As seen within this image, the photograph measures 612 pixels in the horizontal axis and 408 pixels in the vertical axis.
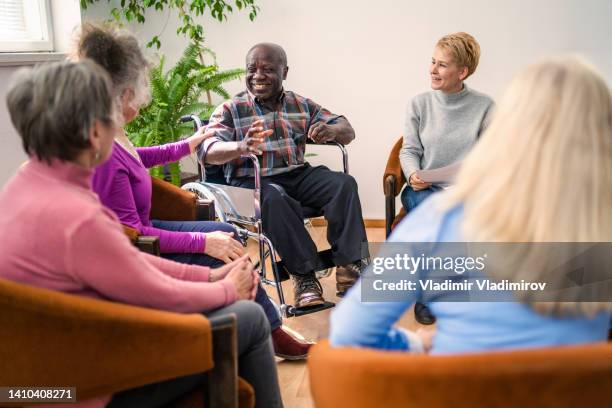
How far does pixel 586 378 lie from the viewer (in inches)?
34.6

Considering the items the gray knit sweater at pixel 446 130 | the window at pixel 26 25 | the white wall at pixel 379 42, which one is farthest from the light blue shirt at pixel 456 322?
the white wall at pixel 379 42

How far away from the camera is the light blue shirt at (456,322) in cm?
102

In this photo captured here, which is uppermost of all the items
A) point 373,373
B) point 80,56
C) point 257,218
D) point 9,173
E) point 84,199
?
point 80,56

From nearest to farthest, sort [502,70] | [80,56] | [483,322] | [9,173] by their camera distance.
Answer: [483,322], [80,56], [9,173], [502,70]

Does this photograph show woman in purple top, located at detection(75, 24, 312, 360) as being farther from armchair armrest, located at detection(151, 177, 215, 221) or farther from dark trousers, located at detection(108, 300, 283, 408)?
dark trousers, located at detection(108, 300, 283, 408)

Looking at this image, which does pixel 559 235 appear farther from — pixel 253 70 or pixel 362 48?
pixel 362 48

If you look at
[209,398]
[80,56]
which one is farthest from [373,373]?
[80,56]

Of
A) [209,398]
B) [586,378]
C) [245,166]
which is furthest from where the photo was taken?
[245,166]

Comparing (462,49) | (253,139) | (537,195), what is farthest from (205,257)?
(462,49)

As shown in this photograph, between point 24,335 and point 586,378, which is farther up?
point 586,378

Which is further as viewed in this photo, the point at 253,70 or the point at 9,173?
the point at 253,70

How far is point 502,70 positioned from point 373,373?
359 cm

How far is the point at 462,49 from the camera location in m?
3.07

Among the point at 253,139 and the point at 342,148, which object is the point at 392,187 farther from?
the point at 253,139
